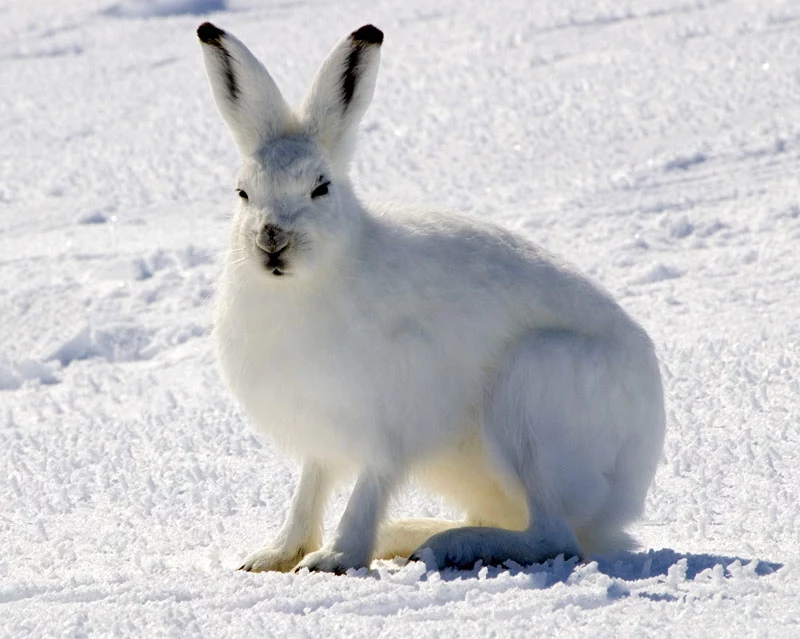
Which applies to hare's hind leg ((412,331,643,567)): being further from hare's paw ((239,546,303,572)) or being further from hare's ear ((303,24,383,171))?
hare's ear ((303,24,383,171))

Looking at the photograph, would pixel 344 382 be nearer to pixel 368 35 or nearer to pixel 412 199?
pixel 368 35

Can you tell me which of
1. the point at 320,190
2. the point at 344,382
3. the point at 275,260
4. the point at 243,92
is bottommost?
the point at 344,382

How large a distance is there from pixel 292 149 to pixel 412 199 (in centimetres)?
486

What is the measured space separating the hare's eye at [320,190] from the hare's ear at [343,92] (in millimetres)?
204

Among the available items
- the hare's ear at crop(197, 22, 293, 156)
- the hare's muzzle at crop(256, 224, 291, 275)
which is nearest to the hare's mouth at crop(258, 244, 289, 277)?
the hare's muzzle at crop(256, 224, 291, 275)

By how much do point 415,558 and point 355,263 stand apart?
87 cm

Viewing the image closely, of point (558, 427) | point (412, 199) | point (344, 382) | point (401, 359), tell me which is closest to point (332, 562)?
point (344, 382)

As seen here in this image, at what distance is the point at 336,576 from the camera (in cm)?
385

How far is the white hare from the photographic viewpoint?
402cm

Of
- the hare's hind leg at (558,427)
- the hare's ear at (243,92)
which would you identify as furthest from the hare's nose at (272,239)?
the hare's hind leg at (558,427)

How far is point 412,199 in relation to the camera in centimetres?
891

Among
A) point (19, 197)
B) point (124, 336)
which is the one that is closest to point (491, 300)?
point (124, 336)

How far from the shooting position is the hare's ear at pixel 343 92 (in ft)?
13.9

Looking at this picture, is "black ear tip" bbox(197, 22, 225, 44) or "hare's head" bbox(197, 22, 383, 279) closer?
"hare's head" bbox(197, 22, 383, 279)
